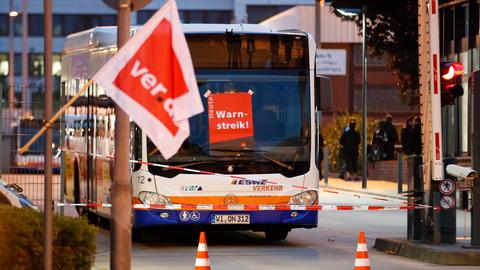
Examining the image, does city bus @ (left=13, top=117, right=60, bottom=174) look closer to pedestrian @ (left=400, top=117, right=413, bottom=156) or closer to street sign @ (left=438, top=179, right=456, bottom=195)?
street sign @ (left=438, top=179, right=456, bottom=195)

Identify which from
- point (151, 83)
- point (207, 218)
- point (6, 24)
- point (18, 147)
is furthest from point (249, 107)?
point (6, 24)

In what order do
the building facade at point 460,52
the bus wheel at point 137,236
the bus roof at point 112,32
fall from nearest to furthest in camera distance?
1. the bus roof at point 112,32
2. the bus wheel at point 137,236
3. the building facade at point 460,52

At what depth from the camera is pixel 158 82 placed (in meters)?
9.70

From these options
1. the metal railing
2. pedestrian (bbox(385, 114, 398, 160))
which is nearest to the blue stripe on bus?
the metal railing

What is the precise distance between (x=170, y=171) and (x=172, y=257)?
1.42 m

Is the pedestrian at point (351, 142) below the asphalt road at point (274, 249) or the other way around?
the other way around

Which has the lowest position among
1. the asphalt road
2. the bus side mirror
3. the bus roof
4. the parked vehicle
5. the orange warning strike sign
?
the asphalt road

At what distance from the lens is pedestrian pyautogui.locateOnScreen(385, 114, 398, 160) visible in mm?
43125

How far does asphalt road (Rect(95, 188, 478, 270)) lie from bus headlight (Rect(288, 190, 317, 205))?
2.09ft

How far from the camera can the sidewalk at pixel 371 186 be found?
3744 cm

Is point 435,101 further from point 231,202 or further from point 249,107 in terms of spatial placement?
point 231,202

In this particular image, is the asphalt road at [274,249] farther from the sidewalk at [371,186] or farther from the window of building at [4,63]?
the window of building at [4,63]

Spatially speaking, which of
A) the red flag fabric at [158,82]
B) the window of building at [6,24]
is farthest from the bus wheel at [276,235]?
the window of building at [6,24]

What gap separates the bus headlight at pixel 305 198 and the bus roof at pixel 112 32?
2150mm
